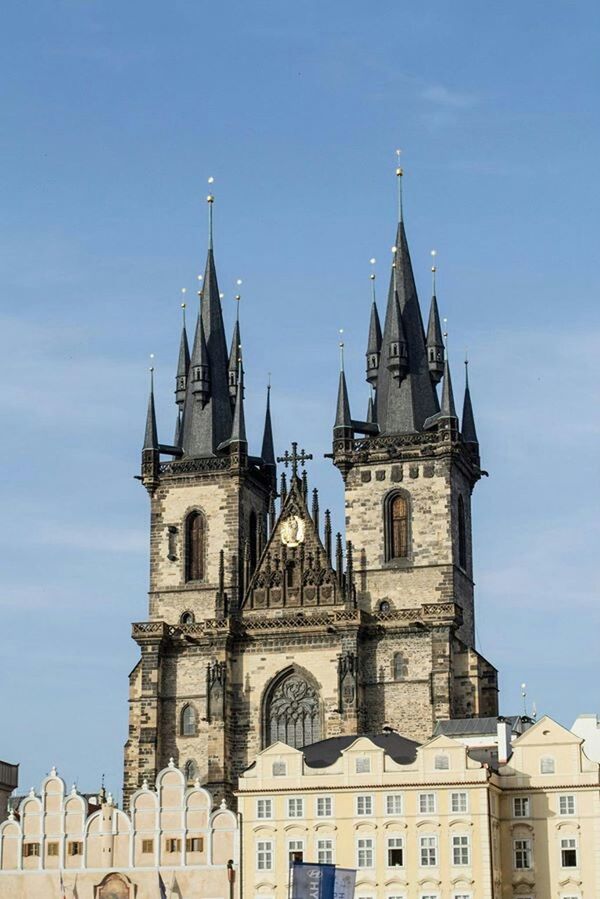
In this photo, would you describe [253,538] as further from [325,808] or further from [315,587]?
[325,808]

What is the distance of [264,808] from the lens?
8100 cm

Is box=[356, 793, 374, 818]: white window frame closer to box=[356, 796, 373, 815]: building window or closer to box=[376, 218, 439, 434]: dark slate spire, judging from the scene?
box=[356, 796, 373, 815]: building window

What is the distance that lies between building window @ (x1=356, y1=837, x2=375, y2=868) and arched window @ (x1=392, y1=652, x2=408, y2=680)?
671 inches

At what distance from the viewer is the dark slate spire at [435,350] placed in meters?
103

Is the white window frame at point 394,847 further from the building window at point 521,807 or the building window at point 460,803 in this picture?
the building window at point 521,807

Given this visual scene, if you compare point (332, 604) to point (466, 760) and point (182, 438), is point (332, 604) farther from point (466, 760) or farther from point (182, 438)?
point (466, 760)

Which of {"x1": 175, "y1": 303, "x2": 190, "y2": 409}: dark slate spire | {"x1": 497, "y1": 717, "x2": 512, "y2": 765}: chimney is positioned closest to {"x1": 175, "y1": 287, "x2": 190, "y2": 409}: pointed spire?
{"x1": 175, "y1": 303, "x2": 190, "y2": 409}: dark slate spire

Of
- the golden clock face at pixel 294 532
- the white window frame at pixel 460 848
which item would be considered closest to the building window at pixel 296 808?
the white window frame at pixel 460 848

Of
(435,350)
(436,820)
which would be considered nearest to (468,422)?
(435,350)

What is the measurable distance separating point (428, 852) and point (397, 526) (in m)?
24.1

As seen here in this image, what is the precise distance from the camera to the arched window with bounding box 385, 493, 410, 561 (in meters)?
98.4

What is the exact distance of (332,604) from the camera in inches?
3875

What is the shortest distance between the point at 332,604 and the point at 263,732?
7.04m

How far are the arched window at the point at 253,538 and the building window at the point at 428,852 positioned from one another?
25.6 m
